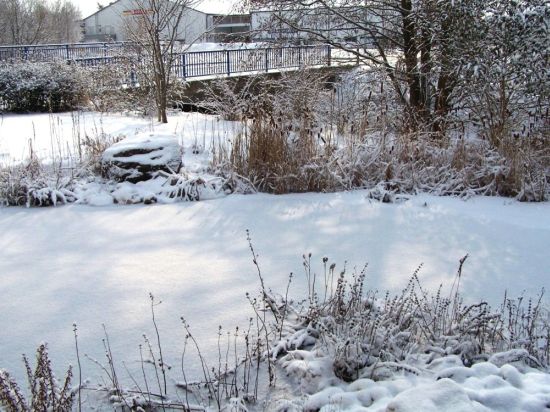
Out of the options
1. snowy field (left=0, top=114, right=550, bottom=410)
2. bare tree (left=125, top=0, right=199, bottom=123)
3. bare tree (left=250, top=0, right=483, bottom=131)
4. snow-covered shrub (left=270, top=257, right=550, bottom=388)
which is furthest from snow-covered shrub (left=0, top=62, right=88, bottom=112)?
snow-covered shrub (left=270, top=257, right=550, bottom=388)

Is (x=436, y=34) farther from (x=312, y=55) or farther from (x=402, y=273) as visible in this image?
(x=402, y=273)

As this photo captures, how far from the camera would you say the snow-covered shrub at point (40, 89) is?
13086 millimetres

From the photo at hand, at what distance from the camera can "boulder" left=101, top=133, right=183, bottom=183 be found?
6.16 metres

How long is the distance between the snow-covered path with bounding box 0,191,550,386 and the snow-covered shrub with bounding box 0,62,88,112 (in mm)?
8630

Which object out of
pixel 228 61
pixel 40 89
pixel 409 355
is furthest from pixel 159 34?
pixel 409 355

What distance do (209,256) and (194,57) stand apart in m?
15.4

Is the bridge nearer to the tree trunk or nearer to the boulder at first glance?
the tree trunk

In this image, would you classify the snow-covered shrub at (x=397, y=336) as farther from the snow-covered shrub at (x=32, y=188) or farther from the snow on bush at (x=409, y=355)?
the snow-covered shrub at (x=32, y=188)

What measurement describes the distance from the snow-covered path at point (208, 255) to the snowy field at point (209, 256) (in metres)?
0.01

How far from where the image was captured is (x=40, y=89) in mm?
13219

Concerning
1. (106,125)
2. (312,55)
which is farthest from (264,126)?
(312,55)

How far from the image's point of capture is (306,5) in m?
10.2

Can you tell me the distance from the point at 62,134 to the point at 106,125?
46.5 inches

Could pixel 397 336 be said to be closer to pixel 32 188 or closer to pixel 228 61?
pixel 32 188
